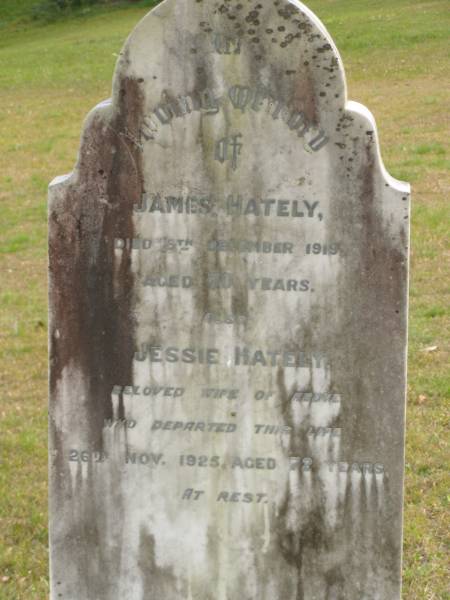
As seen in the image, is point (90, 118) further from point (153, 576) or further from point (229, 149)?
point (153, 576)

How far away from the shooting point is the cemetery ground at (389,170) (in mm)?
6020

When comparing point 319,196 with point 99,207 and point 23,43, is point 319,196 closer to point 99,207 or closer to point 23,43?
point 99,207

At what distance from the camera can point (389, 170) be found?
14.9 m

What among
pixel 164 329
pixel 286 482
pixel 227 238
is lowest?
pixel 286 482

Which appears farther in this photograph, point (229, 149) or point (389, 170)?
point (389, 170)

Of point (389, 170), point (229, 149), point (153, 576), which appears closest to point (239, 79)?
point (229, 149)

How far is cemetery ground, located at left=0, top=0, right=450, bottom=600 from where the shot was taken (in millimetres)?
6020

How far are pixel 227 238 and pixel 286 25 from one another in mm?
781

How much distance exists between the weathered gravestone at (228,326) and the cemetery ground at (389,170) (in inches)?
14.9

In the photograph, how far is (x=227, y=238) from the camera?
169 inches

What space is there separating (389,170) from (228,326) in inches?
429

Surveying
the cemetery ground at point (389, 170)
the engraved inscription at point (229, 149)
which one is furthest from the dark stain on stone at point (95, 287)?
the cemetery ground at point (389, 170)

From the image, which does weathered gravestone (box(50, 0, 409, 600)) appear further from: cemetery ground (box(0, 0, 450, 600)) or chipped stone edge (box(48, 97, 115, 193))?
cemetery ground (box(0, 0, 450, 600))

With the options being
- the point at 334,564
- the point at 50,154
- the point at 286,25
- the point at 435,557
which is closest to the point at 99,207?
the point at 286,25
